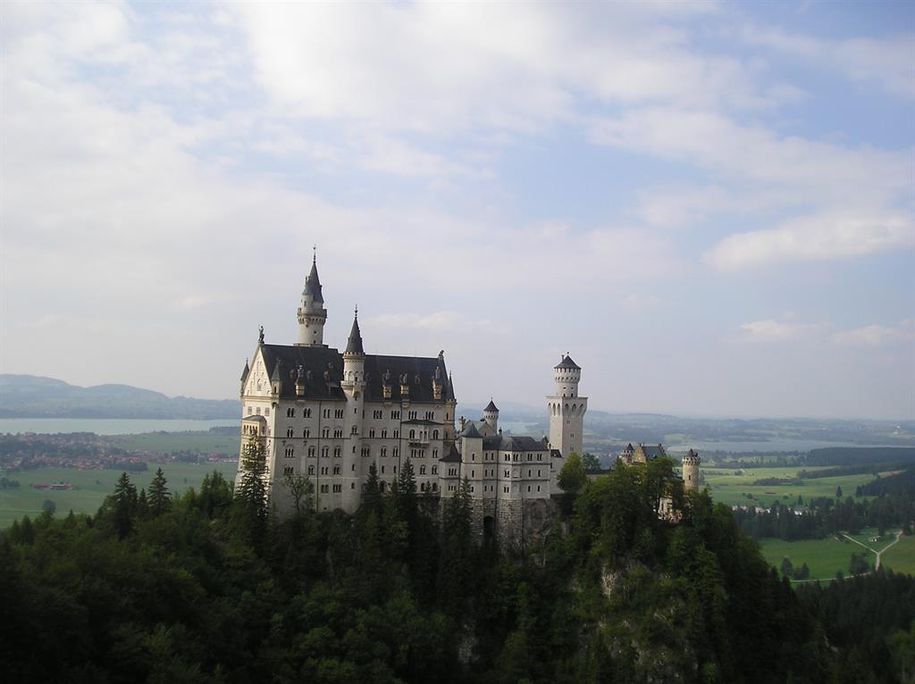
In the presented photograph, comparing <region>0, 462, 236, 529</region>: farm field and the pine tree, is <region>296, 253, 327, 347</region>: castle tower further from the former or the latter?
<region>0, 462, 236, 529</region>: farm field

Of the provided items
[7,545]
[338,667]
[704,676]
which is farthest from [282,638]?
[704,676]

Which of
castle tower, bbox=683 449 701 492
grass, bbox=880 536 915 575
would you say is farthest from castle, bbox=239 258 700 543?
grass, bbox=880 536 915 575

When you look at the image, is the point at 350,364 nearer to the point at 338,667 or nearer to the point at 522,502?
the point at 522,502

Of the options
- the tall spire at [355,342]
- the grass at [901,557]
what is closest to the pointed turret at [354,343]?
the tall spire at [355,342]

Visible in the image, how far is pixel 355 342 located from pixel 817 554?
406 ft

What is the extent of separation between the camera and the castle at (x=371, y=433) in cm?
8506

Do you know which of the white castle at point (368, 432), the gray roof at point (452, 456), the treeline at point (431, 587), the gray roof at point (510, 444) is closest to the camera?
the treeline at point (431, 587)

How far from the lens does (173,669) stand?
195 ft

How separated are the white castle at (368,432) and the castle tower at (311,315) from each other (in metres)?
0.10

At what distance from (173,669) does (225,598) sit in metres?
12.7

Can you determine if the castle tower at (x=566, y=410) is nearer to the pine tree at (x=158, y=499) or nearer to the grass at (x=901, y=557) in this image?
the pine tree at (x=158, y=499)

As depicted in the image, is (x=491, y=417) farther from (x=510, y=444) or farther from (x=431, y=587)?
(x=431, y=587)

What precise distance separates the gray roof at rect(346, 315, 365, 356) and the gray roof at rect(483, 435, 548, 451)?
14.8 metres

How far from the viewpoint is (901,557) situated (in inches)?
6781
